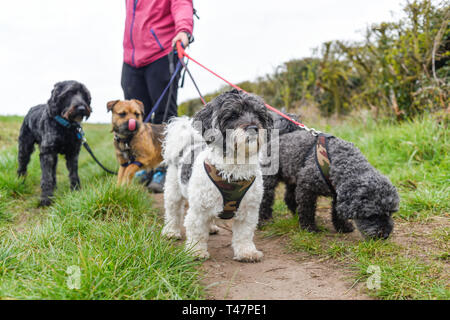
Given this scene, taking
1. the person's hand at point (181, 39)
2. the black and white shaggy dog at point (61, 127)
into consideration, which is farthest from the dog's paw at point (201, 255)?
the black and white shaggy dog at point (61, 127)

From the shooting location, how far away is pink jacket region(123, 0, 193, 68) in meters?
4.82

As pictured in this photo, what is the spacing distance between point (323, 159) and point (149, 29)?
3146 mm

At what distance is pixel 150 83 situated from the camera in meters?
5.13

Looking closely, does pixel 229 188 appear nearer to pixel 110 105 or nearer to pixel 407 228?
pixel 407 228

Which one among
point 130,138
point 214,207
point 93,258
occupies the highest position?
point 130,138

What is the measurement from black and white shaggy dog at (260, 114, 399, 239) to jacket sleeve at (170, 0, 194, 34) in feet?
5.98

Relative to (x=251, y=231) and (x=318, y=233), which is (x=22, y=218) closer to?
(x=251, y=231)

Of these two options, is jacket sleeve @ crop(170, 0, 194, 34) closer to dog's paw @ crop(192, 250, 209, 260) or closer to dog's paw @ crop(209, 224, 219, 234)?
dog's paw @ crop(209, 224, 219, 234)

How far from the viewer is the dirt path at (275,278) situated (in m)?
2.47

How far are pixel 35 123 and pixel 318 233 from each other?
4722mm

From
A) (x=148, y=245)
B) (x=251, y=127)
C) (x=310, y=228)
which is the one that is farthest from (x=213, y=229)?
(x=251, y=127)

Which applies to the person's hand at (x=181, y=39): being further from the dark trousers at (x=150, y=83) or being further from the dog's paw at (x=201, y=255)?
the dog's paw at (x=201, y=255)
